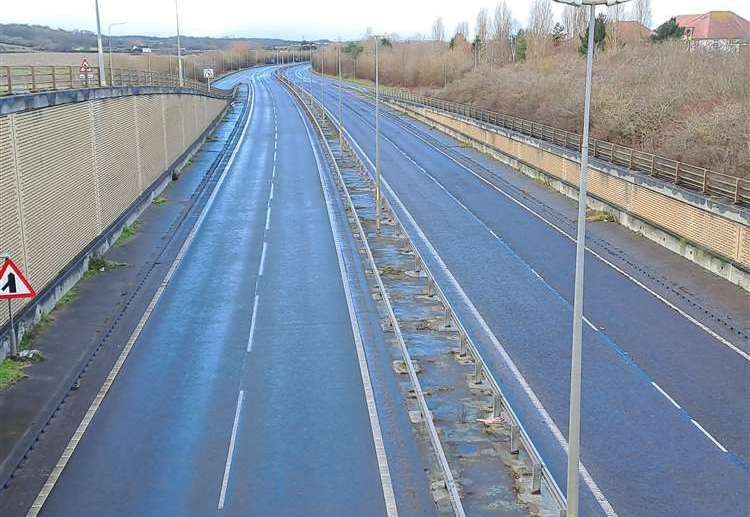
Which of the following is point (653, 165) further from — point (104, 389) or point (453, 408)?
point (104, 389)

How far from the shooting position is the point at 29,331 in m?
20.8

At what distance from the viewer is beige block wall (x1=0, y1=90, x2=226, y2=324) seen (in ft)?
68.8

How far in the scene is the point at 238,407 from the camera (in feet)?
55.0

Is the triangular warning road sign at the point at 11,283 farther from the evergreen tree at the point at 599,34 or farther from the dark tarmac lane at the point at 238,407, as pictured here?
the evergreen tree at the point at 599,34

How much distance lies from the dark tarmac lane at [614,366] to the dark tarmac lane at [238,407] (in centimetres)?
355

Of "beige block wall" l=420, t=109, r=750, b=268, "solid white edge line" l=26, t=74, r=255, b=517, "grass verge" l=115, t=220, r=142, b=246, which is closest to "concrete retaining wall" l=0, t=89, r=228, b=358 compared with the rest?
"grass verge" l=115, t=220, r=142, b=246

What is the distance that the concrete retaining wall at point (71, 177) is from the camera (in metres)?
21.0

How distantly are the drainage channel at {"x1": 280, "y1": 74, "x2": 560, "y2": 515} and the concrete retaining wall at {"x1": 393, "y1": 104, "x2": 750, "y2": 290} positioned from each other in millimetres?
9106

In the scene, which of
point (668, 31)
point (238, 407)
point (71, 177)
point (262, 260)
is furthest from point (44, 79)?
point (668, 31)

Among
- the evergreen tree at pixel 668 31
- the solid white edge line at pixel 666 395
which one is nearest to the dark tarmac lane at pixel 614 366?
the solid white edge line at pixel 666 395

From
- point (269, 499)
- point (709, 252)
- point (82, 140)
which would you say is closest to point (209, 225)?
point (82, 140)

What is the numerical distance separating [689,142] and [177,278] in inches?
912

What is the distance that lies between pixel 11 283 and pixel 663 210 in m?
22.2

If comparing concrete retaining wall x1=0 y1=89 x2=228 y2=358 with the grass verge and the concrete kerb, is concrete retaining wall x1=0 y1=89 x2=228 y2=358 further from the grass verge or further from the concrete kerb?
the grass verge
